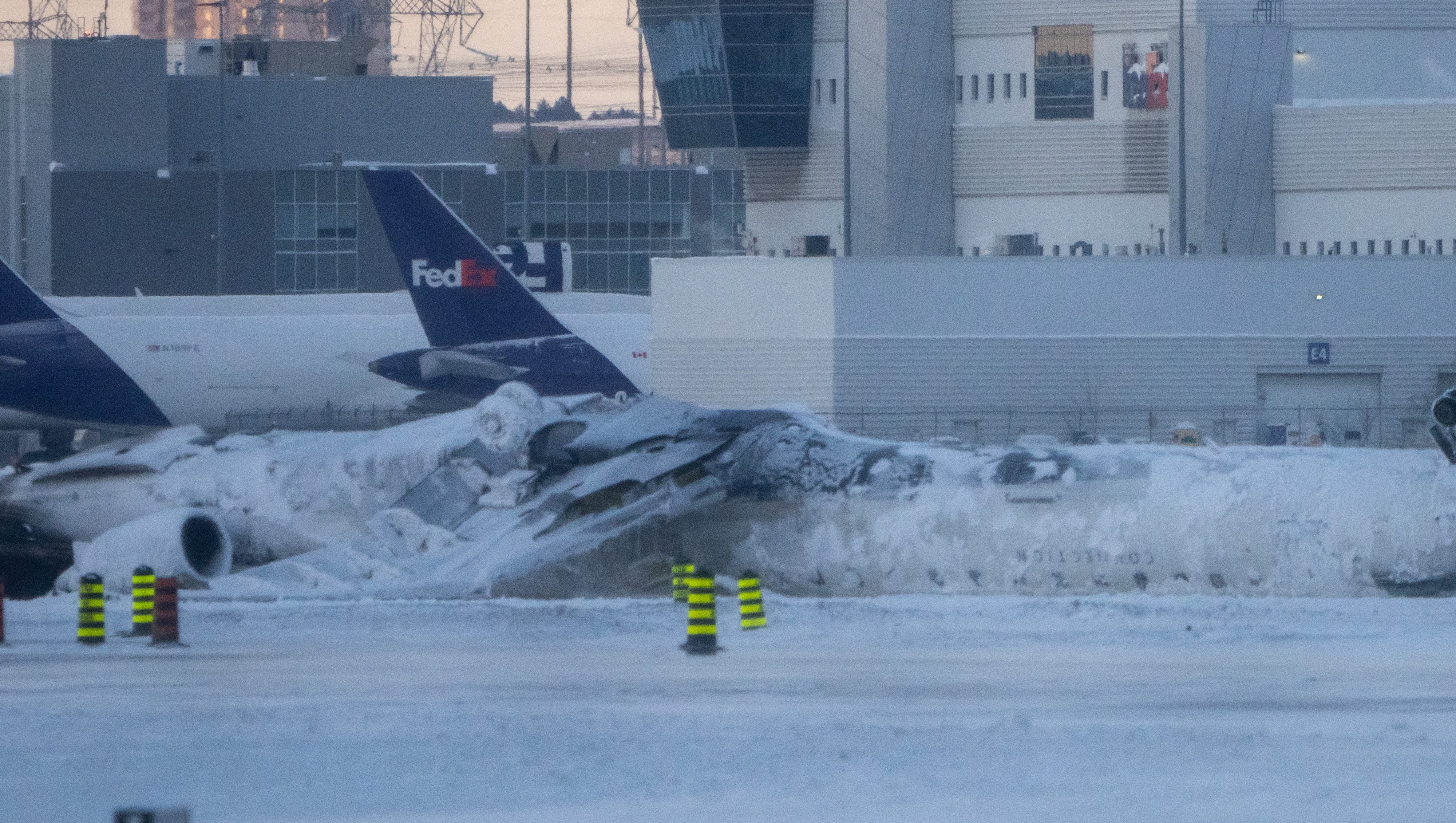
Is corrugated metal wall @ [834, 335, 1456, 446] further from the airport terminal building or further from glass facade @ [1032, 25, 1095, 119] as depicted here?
glass facade @ [1032, 25, 1095, 119]

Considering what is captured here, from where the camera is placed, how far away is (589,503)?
26125 millimetres

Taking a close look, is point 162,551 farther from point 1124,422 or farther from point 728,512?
point 1124,422

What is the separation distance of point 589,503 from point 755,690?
919 cm

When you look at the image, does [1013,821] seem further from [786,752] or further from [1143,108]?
[1143,108]

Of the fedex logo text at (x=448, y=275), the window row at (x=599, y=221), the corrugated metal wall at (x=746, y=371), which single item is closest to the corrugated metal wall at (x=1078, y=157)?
the corrugated metal wall at (x=746, y=371)

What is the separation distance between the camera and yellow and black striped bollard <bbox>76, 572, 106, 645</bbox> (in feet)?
71.6

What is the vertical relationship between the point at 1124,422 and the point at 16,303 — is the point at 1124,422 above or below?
below

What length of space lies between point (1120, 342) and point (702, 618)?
3676 centimetres

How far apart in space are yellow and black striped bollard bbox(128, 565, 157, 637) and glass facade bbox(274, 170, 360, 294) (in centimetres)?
8592

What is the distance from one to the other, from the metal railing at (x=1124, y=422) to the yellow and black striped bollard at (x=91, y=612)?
3307cm

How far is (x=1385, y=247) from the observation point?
200 feet

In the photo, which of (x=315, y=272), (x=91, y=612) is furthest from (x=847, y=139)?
(x=315, y=272)

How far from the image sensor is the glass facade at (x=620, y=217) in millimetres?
109812

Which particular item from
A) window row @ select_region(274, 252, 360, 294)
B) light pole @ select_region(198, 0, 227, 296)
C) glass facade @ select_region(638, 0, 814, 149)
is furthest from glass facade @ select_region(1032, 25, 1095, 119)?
window row @ select_region(274, 252, 360, 294)
